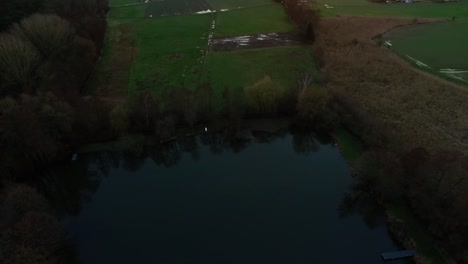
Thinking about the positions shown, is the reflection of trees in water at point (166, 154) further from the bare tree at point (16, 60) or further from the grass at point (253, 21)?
the grass at point (253, 21)

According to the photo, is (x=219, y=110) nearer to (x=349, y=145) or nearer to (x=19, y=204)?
(x=349, y=145)

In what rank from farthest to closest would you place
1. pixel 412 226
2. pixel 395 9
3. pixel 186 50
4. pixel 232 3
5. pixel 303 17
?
pixel 232 3 → pixel 395 9 → pixel 303 17 → pixel 186 50 → pixel 412 226

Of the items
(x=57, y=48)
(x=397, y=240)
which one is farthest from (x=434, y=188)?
(x=57, y=48)

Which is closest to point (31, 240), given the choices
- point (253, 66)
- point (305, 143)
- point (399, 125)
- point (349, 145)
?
point (305, 143)

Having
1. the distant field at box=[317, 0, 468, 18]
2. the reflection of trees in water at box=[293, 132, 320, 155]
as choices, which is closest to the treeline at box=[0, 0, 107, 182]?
the reflection of trees in water at box=[293, 132, 320, 155]

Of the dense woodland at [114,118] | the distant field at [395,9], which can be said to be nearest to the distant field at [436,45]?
the distant field at [395,9]

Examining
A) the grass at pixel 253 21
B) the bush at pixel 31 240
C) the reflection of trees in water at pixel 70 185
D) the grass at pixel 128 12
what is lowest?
the reflection of trees in water at pixel 70 185
